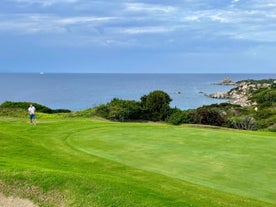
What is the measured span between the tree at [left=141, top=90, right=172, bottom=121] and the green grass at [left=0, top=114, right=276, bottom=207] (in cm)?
1489

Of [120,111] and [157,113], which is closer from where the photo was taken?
[120,111]

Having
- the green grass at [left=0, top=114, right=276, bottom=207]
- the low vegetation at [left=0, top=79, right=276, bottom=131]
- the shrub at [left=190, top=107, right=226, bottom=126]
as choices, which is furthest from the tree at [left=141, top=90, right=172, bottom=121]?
A: the green grass at [left=0, top=114, right=276, bottom=207]

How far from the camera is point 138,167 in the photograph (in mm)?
14773

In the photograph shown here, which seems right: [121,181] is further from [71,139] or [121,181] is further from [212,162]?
[71,139]

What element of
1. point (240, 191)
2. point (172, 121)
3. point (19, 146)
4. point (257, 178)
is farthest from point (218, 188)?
point (172, 121)

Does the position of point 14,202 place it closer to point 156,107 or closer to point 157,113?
point 157,113

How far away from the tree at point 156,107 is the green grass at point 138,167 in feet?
48.8

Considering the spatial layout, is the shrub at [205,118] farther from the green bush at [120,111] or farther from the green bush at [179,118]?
the green bush at [120,111]

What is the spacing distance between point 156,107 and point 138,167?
946 inches

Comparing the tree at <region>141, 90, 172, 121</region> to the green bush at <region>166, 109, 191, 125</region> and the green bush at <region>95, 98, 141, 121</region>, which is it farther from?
the green bush at <region>166, 109, 191, 125</region>

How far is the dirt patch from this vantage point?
420 inches

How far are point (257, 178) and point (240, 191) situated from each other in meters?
1.23

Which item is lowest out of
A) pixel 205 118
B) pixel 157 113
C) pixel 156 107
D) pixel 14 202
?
pixel 14 202

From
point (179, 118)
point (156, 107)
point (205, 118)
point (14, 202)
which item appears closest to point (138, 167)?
point (14, 202)
